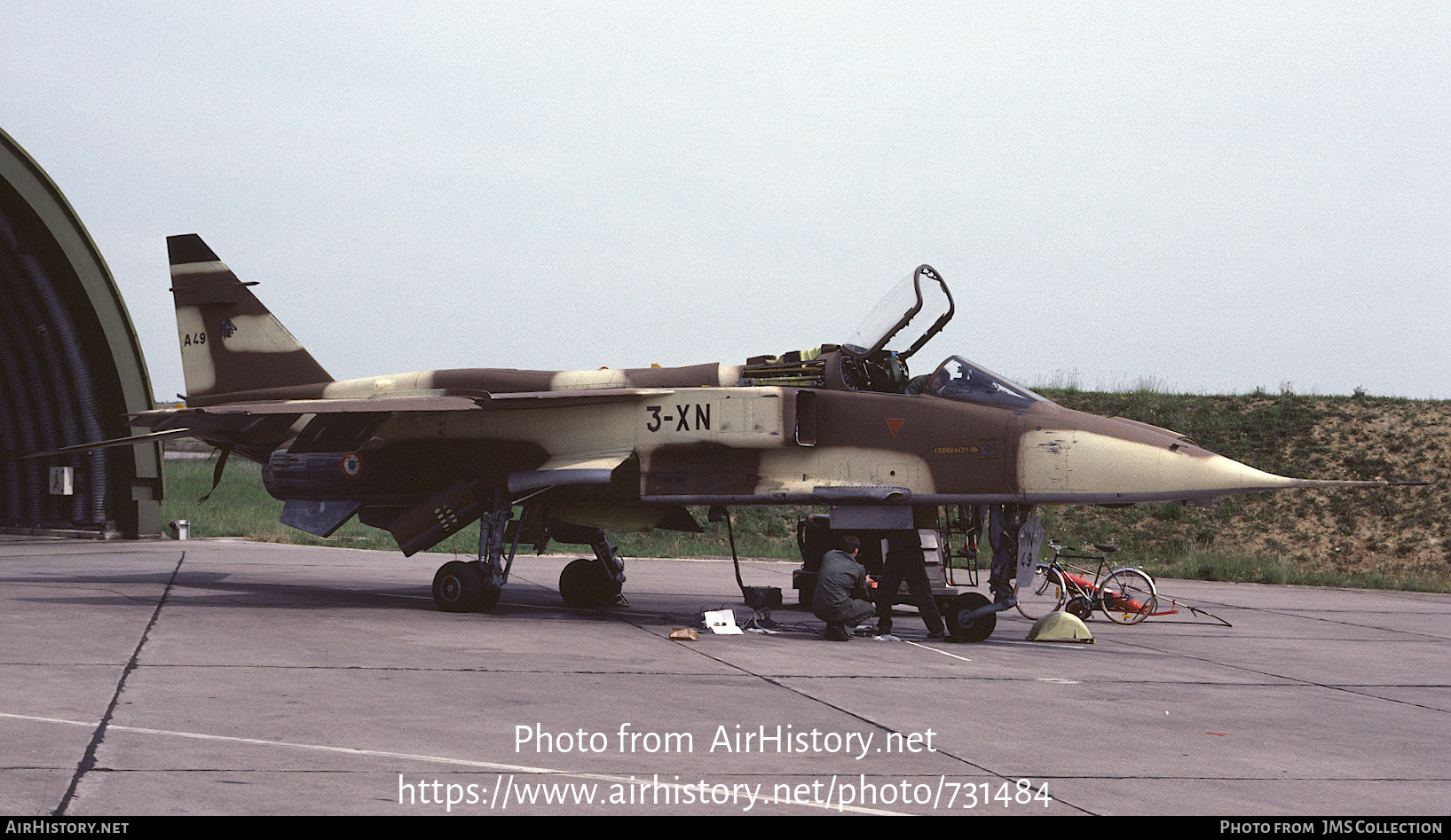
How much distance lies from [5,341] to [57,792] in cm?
2340

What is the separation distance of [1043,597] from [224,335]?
13326 millimetres

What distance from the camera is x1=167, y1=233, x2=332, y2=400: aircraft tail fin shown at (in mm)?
17031

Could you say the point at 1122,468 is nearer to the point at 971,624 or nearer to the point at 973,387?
the point at 973,387

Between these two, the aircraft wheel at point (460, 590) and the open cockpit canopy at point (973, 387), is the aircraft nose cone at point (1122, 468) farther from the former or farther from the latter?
the aircraft wheel at point (460, 590)

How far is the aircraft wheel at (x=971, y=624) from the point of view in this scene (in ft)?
40.2

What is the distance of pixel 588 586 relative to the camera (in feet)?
50.1

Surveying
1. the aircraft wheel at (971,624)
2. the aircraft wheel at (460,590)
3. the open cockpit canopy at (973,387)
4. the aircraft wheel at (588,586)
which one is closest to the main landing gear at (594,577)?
the aircraft wheel at (588,586)

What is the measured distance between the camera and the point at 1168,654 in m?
11.9

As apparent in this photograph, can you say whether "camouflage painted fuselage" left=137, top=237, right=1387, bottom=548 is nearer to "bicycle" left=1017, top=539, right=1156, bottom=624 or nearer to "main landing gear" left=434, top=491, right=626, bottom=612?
"main landing gear" left=434, top=491, right=626, bottom=612

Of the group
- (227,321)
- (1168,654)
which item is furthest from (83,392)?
(1168,654)

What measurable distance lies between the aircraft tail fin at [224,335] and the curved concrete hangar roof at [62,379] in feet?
21.3

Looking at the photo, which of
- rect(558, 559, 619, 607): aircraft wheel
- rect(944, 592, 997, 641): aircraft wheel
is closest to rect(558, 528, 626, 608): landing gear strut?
rect(558, 559, 619, 607): aircraft wheel

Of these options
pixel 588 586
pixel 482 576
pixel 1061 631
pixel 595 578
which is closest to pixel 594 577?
pixel 595 578
